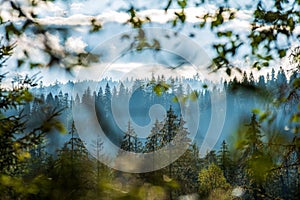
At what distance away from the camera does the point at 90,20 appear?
3.19m

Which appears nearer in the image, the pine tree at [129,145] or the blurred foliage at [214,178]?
the pine tree at [129,145]

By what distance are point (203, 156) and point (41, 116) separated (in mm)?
79339

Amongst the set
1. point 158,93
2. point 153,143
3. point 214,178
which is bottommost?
point 214,178

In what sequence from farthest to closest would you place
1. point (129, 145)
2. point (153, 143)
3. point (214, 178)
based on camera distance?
1. point (214, 178)
2. point (153, 143)
3. point (129, 145)

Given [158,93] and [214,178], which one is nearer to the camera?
[158,93]

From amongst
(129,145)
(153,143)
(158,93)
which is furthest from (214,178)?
(158,93)

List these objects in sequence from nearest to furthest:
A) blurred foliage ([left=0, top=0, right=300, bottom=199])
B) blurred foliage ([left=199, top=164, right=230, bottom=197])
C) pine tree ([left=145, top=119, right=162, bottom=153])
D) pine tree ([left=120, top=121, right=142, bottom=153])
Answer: blurred foliage ([left=0, top=0, right=300, bottom=199]) < pine tree ([left=120, top=121, right=142, bottom=153]) < pine tree ([left=145, top=119, right=162, bottom=153]) < blurred foliage ([left=199, top=164, right=230, bottom=197])

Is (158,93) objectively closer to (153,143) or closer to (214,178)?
(153,143)

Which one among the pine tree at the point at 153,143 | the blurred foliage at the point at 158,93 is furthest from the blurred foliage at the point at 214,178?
the blurred foliage at the point at 158,93

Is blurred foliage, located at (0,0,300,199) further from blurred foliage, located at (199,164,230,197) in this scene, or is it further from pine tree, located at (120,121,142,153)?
blurred foliage, located at (199,164,230,197)

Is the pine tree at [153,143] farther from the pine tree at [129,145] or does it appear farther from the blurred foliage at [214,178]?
the blurred foliage at [214,178]

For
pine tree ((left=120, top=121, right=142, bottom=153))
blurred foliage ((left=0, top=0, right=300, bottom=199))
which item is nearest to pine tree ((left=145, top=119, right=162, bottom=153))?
pine tree ((left=120, top=121, right=142, bottom=153))

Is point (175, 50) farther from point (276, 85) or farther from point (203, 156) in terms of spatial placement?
point (203, 156)

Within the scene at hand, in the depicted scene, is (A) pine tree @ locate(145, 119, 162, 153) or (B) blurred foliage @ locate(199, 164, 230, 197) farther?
(B) blurred foliage @ locate(199, 164, 230, 197)
